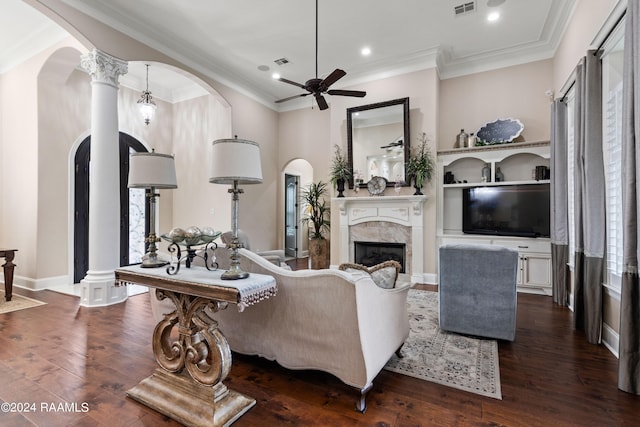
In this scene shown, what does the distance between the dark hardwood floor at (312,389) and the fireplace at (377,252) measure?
269 cm

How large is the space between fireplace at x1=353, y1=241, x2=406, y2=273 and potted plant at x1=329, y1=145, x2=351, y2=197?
1108mm

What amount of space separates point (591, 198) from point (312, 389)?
117 inches

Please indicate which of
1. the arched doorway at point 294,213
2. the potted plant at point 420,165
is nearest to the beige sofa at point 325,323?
the potted plant at point 420,165

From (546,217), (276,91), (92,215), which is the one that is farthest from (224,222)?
(546,217)

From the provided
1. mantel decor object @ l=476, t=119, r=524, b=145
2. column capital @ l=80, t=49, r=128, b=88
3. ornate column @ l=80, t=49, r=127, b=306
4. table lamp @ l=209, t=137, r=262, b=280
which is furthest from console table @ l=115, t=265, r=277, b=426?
mantel decor object @ l=476, t=119, r=524, b=145

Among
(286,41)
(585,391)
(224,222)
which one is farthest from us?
(224,222)

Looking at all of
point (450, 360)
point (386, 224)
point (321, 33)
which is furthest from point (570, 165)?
point (321, 33)

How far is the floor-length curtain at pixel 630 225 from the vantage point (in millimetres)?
2057

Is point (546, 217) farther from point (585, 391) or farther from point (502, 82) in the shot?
point (585, 391)

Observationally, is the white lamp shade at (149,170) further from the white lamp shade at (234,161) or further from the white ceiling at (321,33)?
the white ceiling at (321,33)

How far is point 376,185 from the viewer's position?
227 inches

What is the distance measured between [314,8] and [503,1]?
2.43 metres

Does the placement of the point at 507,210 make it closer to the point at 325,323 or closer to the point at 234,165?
the point at 325,323

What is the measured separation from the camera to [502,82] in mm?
5328
